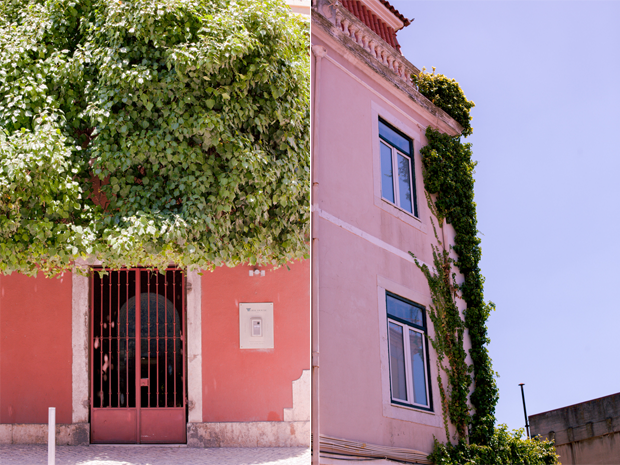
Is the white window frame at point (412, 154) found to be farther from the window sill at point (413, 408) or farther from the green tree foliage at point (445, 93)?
the window sill at point (413, 408)

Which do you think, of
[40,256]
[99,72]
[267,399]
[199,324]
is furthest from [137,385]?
[99,72]

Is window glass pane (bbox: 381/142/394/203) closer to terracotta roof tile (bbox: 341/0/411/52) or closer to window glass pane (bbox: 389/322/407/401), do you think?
window glass pane (bbox: 389/322/407/401)

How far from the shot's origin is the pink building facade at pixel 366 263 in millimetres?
3656

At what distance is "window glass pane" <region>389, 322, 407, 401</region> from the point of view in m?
3.87

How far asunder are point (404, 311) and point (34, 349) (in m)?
6.09

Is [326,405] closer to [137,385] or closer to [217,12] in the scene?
[217,12]

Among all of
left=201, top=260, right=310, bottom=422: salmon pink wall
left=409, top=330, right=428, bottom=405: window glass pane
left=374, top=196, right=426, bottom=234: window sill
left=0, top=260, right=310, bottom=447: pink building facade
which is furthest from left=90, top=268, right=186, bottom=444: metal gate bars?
left=409, top=330, right=428, bottom=405: window glass pane

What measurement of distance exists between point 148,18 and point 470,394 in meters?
5.01

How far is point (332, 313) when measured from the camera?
383cm

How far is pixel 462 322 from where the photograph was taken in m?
5.09

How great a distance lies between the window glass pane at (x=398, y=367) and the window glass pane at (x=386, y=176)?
1206mm

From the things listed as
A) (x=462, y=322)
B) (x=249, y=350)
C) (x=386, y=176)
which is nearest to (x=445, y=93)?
(x=386, y=176)

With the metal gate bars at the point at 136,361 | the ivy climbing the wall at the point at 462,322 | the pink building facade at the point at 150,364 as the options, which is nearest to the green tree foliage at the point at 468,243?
the ivy climbing the wall at the point at 462,322

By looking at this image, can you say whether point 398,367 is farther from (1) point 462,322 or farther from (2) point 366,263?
(1) point 462,322
